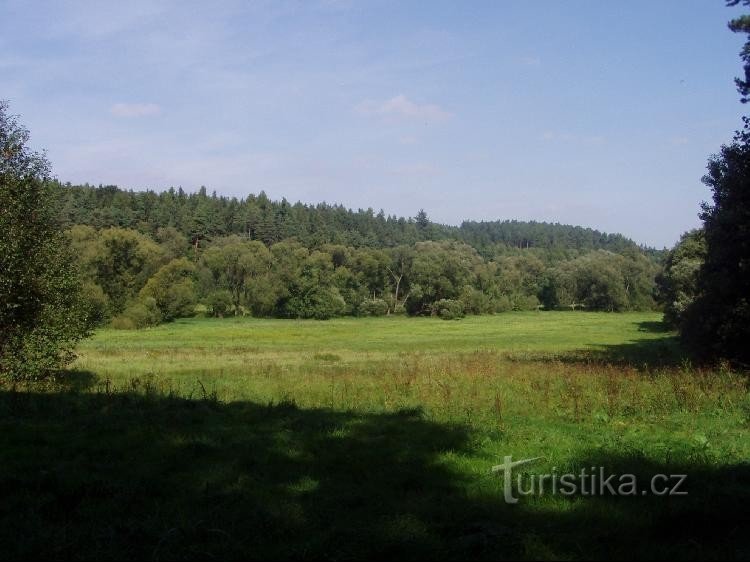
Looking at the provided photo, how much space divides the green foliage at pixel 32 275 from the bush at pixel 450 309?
8434 centimetres

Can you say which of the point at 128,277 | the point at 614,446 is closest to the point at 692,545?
the point at 614,446

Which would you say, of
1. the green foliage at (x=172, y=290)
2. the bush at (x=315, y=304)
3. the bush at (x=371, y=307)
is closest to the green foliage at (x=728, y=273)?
the green foliage at (x=172, y=290)

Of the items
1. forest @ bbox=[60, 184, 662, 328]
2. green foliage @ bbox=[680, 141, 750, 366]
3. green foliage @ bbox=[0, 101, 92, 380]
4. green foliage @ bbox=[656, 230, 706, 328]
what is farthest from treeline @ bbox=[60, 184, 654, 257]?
green foliage @ bbox=[680, 141, 750, 366]

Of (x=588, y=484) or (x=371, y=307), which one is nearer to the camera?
(x=588, y=484)

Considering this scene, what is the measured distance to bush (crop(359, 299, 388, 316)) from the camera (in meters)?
109

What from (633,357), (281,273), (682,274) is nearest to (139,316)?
(281,273)

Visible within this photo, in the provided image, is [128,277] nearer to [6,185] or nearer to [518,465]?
[6,185]

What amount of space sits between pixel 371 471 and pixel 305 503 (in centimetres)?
143

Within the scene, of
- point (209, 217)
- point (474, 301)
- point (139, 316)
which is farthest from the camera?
point (209, 217)

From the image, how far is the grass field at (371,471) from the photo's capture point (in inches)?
215

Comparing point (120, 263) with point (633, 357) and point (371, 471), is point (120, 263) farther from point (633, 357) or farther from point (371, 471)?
point (371, 471)

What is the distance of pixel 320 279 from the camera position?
342 ft

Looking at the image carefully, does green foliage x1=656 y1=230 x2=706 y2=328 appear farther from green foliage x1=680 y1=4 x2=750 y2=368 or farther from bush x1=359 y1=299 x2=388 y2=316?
bush x1=359 y1=299 x2=388 y2=316

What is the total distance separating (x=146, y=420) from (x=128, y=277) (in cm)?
8062
